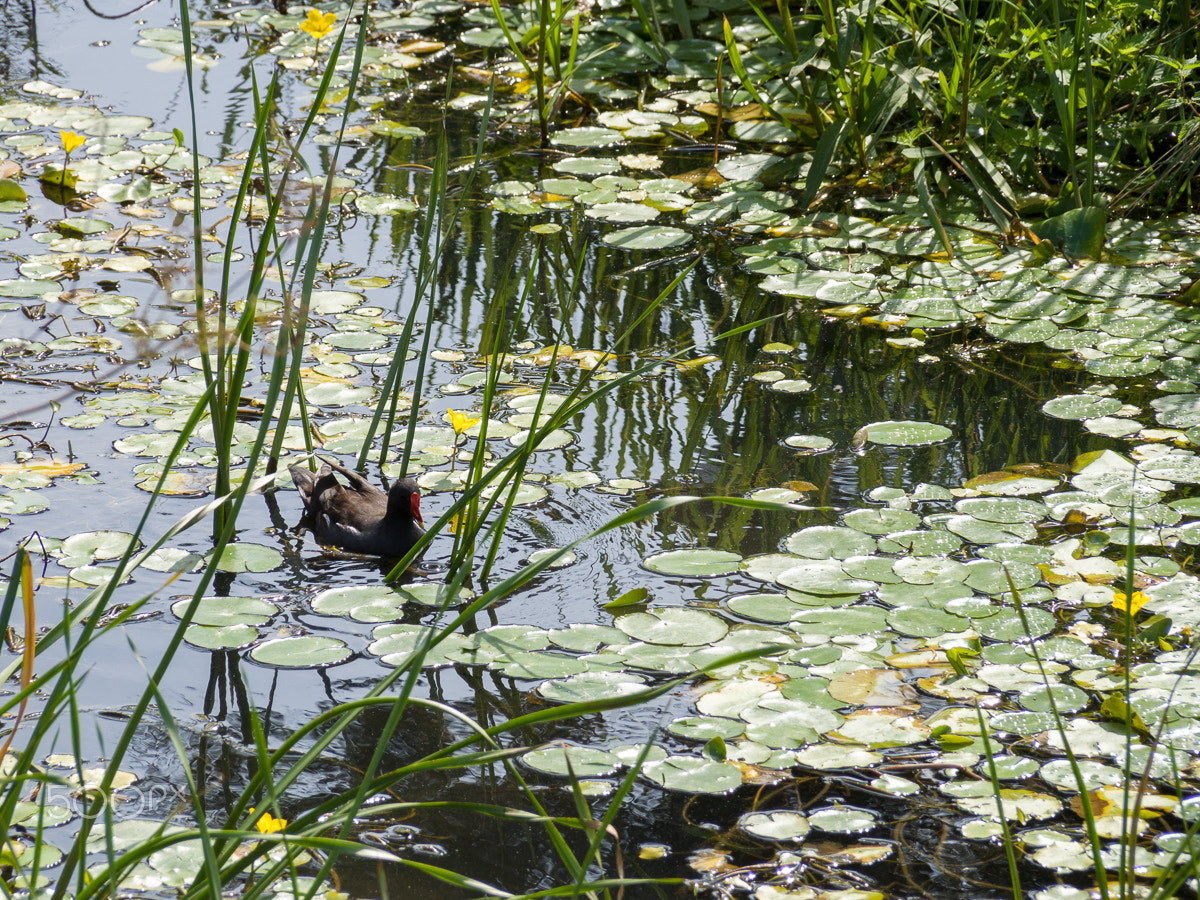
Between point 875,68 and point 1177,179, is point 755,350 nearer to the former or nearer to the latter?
point 875,68

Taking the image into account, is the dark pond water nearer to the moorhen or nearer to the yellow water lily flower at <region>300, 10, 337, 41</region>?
the moorhen

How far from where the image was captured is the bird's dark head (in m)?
3.14

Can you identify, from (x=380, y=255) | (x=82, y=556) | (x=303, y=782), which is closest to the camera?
(x=303, y=782)

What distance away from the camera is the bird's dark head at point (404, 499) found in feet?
10.3

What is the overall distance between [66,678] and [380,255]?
3.42m

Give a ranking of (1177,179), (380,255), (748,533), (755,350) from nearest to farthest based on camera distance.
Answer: (748,533)
(755,350)
(380,255)
(1177,179)

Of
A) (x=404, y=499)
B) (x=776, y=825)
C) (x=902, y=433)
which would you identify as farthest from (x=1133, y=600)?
(x=404, y=499)

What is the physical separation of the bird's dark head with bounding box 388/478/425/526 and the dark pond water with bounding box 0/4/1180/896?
157mm

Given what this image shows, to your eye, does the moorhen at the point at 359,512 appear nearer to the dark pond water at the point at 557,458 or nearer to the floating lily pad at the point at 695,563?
the dark pond water at the point at 557,458

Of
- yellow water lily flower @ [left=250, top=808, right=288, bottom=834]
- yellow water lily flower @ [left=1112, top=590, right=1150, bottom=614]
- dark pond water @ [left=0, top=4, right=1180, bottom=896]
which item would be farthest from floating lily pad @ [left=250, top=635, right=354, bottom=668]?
yellow water lily flower @ [left=1112, top=590, right=1150, bottom=614]

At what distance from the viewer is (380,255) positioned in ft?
15.8

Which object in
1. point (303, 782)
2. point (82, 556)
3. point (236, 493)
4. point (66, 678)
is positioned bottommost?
point (303, 782)

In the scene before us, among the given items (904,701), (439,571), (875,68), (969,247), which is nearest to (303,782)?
(439,571)

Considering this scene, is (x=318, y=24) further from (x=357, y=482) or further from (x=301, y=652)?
(x=301, y=652)
